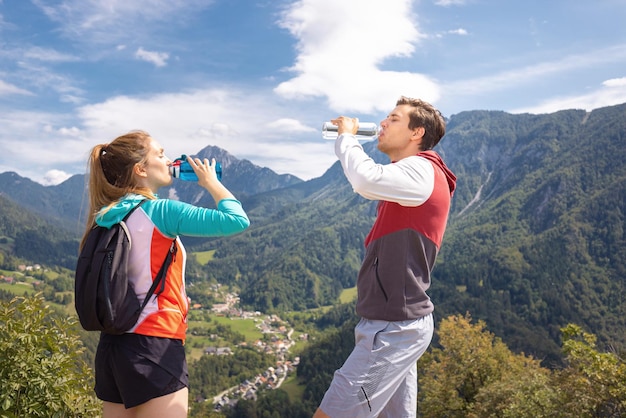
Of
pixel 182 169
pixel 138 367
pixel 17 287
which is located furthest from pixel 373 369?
pixel 17 287

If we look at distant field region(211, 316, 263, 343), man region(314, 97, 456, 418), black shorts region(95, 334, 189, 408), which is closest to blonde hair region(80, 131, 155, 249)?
black shorts region(95, 334, 189, 408)

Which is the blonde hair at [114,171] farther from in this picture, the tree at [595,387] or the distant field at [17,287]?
the distant field at [17,287]

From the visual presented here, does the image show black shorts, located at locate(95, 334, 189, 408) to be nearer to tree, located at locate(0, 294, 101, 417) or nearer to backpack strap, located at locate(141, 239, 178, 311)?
backpack strap, located at locate(141, 239, 178, 311)

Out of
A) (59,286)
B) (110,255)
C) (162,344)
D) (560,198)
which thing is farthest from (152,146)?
(560,198)

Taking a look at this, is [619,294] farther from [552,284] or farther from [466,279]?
[466,279]

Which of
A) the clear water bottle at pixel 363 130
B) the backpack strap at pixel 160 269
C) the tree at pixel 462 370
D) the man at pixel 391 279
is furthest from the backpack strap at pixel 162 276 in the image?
the tree at pixel 462 370

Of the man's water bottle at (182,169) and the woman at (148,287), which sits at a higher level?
the man's water bottle at (182,169)

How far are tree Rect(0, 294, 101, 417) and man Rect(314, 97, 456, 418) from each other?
10.5 ft

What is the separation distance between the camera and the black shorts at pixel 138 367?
A: 2592mm

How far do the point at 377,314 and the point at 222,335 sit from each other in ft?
458

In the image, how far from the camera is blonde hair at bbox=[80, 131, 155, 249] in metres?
2.83

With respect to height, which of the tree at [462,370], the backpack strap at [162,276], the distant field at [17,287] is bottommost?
the distant field at [17,287]

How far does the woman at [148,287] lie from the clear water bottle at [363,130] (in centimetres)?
127

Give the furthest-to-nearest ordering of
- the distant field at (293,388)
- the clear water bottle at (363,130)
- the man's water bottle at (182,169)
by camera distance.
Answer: the distant field at (293,388), the clear water bottle at (363,130), the man's water bottle at (182,169)
